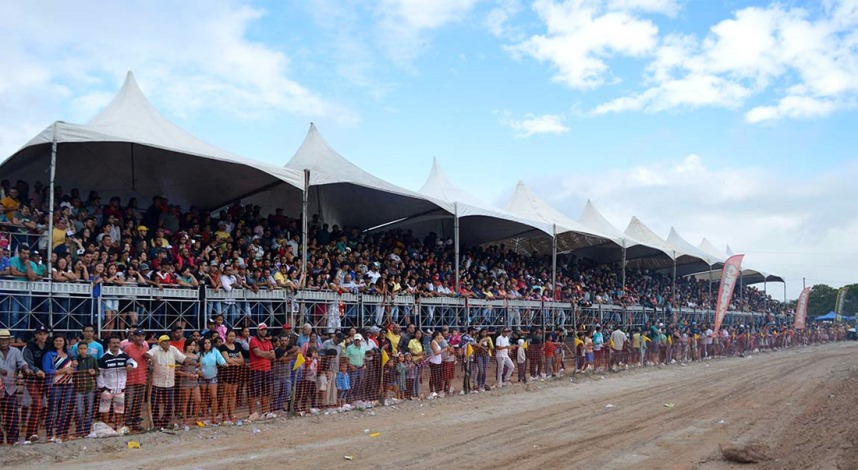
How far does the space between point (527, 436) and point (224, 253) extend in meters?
8.83

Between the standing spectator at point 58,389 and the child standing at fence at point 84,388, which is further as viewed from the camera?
the child standing at fence at point 84,388

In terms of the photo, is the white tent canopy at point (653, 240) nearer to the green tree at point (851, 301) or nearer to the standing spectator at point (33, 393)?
the standing spectator at point (33, 393)

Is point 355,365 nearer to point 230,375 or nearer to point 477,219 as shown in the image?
point 230,375

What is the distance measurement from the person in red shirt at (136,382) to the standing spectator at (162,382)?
136 mm

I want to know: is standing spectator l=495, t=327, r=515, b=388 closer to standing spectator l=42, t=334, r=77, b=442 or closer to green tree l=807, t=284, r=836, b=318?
standing spectator l=42, t=334, r=77, b=442

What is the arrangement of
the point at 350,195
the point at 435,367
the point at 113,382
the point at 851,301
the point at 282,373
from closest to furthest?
1. the point at 113,382
2. the point at 282,373
3. the point at 435,367
4. the point at 350,195
5. the point at 851,301

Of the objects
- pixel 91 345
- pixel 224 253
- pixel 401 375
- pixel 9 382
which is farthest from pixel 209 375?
pixel 224 253

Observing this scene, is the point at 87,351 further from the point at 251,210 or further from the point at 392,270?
the point at 392,270

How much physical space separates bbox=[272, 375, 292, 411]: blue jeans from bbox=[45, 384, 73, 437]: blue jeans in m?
3.55

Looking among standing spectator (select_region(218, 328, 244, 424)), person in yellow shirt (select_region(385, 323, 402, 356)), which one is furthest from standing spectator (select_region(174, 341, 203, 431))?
person in yellow shirt (select_region(385, 323, 402, 356))

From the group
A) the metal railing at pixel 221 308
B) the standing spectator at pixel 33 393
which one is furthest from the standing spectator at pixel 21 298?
the standing spectator at pixel 33 393

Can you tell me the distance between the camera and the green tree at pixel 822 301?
86438mm

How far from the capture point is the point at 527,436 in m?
11.4

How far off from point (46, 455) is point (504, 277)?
18609 mm
